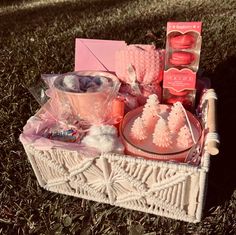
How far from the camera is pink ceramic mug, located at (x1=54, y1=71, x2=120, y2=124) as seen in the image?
1.59 meters

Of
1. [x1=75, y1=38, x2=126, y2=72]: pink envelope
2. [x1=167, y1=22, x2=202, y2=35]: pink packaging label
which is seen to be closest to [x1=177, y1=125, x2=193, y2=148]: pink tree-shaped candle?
[x1=167, y1=22, x2=202, y2=35]: pink packaging label

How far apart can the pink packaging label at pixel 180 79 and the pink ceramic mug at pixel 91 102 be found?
0.24 m

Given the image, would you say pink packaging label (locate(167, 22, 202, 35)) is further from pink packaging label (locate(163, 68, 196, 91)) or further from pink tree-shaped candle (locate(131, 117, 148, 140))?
pink tree-shaped candle (locate(131, 117, 148, 140))

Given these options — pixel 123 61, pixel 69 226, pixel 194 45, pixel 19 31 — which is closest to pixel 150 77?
pixel 123 61

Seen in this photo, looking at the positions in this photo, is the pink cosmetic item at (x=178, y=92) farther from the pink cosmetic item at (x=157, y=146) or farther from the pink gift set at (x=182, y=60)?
the pink cosmetic item at (x=157, y=146)

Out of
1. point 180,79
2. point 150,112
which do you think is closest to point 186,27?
point 180,79

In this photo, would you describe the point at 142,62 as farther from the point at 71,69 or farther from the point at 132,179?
the point at 71,69

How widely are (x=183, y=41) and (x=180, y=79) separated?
6.9 inches

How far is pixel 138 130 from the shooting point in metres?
1.48

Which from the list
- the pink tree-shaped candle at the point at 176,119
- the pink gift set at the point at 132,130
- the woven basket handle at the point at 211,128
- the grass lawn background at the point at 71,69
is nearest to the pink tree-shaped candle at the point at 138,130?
the pink gift set at the point at 132,130

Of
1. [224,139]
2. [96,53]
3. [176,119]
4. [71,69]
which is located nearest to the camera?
[176,119]

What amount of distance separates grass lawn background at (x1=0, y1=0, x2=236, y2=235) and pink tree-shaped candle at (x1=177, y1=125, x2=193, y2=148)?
1.18 feet

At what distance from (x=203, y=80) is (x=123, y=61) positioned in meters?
0.44

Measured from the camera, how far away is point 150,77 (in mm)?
1726
